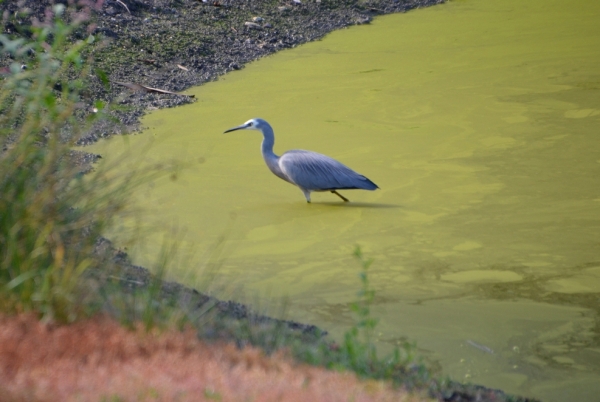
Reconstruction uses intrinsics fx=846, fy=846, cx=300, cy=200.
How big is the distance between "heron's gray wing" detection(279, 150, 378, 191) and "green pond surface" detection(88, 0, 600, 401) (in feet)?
0.66

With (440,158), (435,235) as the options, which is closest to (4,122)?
(435,235)

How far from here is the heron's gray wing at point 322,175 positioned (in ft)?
23.6

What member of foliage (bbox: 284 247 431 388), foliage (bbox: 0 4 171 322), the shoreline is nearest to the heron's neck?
the shoreline

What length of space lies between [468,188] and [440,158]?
0.87m

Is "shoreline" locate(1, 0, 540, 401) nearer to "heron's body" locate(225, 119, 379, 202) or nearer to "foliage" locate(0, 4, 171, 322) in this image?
"heron's body" locate(225, 119, 379, 202)

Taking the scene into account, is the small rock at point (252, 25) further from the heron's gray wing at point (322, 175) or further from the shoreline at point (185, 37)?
the heron's gray wing at point (322, 175)

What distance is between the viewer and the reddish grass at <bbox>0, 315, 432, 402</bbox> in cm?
262

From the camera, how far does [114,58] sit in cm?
1043

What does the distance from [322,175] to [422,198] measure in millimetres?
866

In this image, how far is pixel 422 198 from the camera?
7082 millimetres

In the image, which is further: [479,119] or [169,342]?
[479,119]

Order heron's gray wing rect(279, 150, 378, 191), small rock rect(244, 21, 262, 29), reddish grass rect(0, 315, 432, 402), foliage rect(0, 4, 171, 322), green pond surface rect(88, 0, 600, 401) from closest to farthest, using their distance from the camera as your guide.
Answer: reddish grass rect(0, 315, 432, 402) < foliage rect(0, 4, 171, 322) < green pond surface rect(88, 0, 600, 401) < heron's gray wing rect(279, 150, 378, 191) < small rock rect(244, 21, 262, 29)

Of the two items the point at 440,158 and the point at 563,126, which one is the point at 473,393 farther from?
the point at 563,126

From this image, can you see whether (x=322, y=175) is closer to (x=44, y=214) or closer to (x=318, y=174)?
(x=318, y=174)
